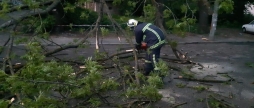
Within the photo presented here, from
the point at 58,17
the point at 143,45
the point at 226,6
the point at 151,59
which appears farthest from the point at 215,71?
the point at 58,17

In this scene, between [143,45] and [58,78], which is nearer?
[58,78]

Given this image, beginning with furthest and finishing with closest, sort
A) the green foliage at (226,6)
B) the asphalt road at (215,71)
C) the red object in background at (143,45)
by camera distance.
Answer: the red object in background at (143,45), the asphalt road at (215,71), the green foliage at (226,6)

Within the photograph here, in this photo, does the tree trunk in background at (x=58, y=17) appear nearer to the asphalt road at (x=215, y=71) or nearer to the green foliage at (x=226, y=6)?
the asphalt road at (x=215, y=71)

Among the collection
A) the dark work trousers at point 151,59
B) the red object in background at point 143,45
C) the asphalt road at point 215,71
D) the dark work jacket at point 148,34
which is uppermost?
the dark work jacket at point 148,34

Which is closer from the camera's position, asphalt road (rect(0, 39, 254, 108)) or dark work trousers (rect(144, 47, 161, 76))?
asphalt road (rect(0, 39, 254, 108))

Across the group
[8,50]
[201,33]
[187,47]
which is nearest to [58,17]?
[187,47]

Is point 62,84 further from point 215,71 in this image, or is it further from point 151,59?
point 215,71

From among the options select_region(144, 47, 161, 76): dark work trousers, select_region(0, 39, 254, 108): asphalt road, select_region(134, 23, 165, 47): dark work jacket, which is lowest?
select_region(0, 39, 254, 108): asphalt road

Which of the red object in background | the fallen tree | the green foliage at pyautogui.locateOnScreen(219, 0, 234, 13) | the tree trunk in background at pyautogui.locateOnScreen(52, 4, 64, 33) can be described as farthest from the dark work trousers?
the tree trunk in background at pyautogui.locateOnScreen(52, 4, 64, 33)

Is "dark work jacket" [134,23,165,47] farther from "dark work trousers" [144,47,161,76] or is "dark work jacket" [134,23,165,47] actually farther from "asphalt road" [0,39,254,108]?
"asphalt road" [0,39,254,108]

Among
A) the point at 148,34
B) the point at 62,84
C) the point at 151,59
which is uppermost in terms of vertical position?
the point at 148,34

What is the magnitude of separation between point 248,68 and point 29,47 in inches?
255

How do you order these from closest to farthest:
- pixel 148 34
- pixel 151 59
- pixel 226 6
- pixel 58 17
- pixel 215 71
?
pixel 226 6 → pixel 148 34 → pixel 151 59 → pixel 215 71 → pixel 58 17

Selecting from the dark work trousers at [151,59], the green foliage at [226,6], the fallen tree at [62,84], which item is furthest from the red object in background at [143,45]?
the green foliage at [226,6]
